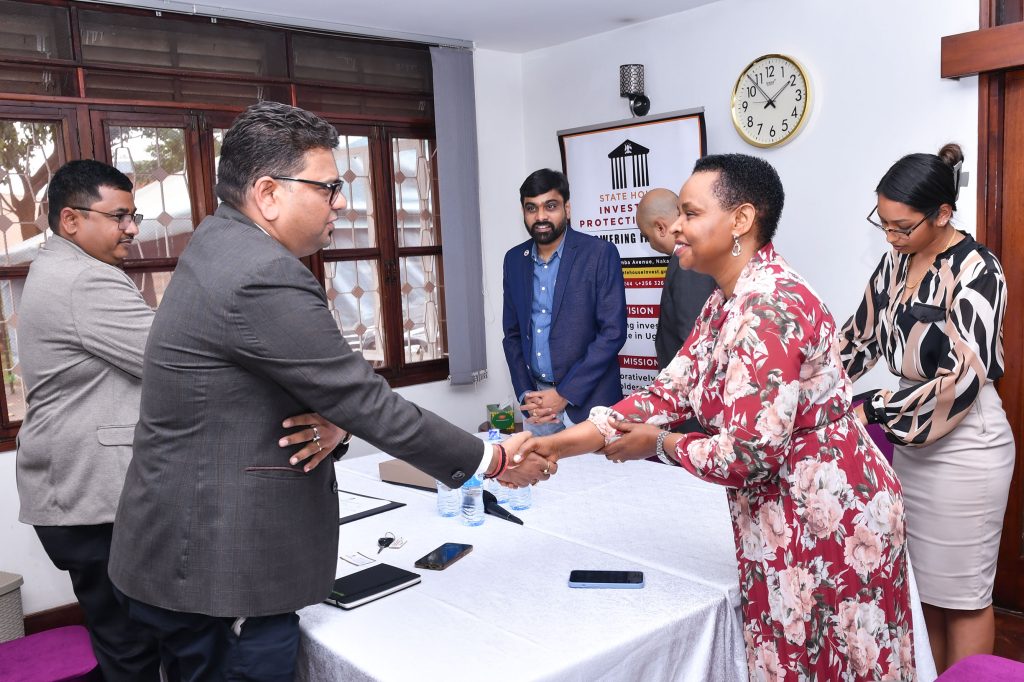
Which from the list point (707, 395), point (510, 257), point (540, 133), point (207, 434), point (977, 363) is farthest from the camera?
point (540, 133)

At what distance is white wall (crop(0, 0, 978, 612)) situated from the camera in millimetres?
3373

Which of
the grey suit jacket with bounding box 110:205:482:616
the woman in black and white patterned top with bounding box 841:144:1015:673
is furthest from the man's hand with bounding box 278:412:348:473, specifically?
the woman in black and white patterned top with bounding box 841:144:1015:673

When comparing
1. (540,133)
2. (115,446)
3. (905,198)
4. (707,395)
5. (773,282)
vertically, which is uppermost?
(540,133)

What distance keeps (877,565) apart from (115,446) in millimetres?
1904

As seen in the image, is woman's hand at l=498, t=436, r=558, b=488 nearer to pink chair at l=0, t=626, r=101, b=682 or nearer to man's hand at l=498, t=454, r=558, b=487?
man's hand at l=498, t=454, r=558, b=487

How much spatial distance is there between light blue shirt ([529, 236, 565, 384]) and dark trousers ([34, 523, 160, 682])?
1896 millimetres

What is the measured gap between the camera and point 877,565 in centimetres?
158

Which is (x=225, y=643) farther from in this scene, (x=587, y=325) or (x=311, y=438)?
(x=587, y=325)

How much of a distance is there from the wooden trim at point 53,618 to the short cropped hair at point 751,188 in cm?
332

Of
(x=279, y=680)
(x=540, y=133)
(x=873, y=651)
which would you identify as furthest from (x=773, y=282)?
(x=540, y=133)

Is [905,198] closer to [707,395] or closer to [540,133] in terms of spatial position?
[707,395]

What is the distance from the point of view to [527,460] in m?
1.94

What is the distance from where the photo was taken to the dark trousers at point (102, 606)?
6.72ft

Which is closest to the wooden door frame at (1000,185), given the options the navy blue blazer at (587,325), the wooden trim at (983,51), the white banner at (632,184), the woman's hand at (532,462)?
the wooden trim at (983,51)
